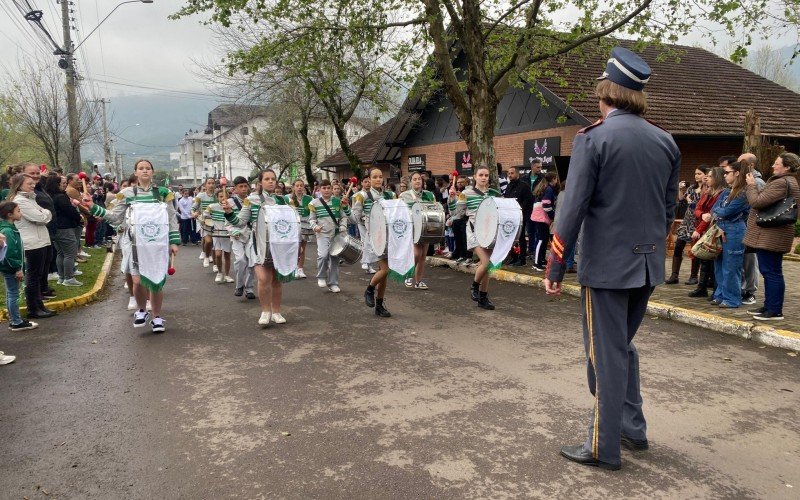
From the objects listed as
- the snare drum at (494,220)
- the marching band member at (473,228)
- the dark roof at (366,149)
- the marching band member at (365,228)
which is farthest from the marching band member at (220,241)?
the dark roof at (366,149)

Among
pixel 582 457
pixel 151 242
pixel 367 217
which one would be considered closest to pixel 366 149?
pixel 367 217

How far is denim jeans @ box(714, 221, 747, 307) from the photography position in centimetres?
746

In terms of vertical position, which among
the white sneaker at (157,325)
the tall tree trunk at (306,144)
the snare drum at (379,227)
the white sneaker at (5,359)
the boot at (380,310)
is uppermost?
the tall tree trunk at (306,144)

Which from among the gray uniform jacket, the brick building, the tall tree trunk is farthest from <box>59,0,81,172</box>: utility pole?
the gray uniform jacket

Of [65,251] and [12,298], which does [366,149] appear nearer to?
[65,251]

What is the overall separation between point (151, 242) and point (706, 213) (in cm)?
738

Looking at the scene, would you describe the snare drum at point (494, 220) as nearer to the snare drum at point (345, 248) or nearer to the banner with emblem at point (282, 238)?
the snare drum at point (345, 248)

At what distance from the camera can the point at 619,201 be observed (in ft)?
11.0

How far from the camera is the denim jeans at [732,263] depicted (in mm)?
7461

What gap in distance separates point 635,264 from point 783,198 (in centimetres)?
445

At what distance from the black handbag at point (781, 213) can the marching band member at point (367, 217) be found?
4479mm

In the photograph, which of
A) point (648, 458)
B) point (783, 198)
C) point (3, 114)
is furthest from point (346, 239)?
point (3, 114)

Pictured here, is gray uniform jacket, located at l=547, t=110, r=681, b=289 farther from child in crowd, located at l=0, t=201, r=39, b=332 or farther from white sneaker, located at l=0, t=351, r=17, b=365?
child in crowd, located at l=0, t=201, r=39, b=332

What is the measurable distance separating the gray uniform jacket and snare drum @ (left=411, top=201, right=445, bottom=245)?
18.1ft
